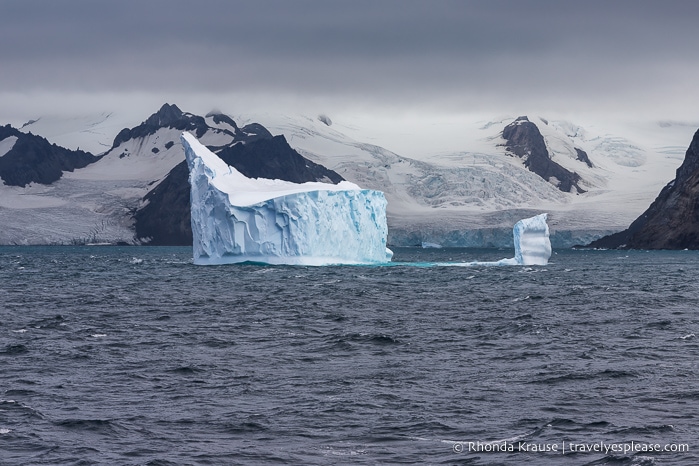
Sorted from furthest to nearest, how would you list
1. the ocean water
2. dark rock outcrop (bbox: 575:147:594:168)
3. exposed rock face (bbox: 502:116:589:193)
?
dark rock outcrop (bbox: 575:147:594:168) < exposed rock face (bbox: 502:116:589:193) < the ocean water

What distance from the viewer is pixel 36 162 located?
176875 millimetres

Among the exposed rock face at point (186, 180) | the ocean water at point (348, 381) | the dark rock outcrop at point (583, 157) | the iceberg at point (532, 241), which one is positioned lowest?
the ocean water at point (348, 381)

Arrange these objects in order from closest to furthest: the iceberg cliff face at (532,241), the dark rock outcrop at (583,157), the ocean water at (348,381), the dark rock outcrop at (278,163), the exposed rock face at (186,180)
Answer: the ocean water at (348,381)
the iceberg cliff face at (532,241)
the exposed rock face at (186,180)
the dark rock outcrop at (278,163)
the dark rock outcrop at (583,157)

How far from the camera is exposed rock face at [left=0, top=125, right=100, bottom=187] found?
16900 cm

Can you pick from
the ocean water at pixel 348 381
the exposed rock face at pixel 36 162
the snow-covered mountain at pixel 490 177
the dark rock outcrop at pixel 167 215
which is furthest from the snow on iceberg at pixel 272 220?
the exposed rock face at pixel 36 162

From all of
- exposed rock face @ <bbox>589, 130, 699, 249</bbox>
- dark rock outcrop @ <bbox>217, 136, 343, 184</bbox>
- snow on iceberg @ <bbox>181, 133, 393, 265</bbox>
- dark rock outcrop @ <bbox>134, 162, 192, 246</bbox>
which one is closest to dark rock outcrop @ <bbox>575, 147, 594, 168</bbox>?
dark rock outcrop @ <bbox>217, 136, 343, 184</bbox>

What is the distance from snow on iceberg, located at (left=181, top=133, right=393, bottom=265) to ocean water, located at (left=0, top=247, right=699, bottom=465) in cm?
2146

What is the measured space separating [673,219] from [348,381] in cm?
10986

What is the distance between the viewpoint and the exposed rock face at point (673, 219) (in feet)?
397

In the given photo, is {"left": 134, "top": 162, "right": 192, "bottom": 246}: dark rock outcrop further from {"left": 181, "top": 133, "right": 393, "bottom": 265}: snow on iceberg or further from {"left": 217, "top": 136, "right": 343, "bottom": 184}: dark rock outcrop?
{"left": 181, "top": 133, "right": 393, "bottom": 265}: snow on iceberg

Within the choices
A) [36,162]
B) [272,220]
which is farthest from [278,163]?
[272,220]

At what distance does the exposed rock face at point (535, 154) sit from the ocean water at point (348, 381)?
14135 centimetres

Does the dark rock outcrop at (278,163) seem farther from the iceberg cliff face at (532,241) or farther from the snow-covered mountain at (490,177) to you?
the iceberg cliff face at (532,241)

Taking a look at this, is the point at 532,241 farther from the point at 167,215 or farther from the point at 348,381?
the point at 167,215
